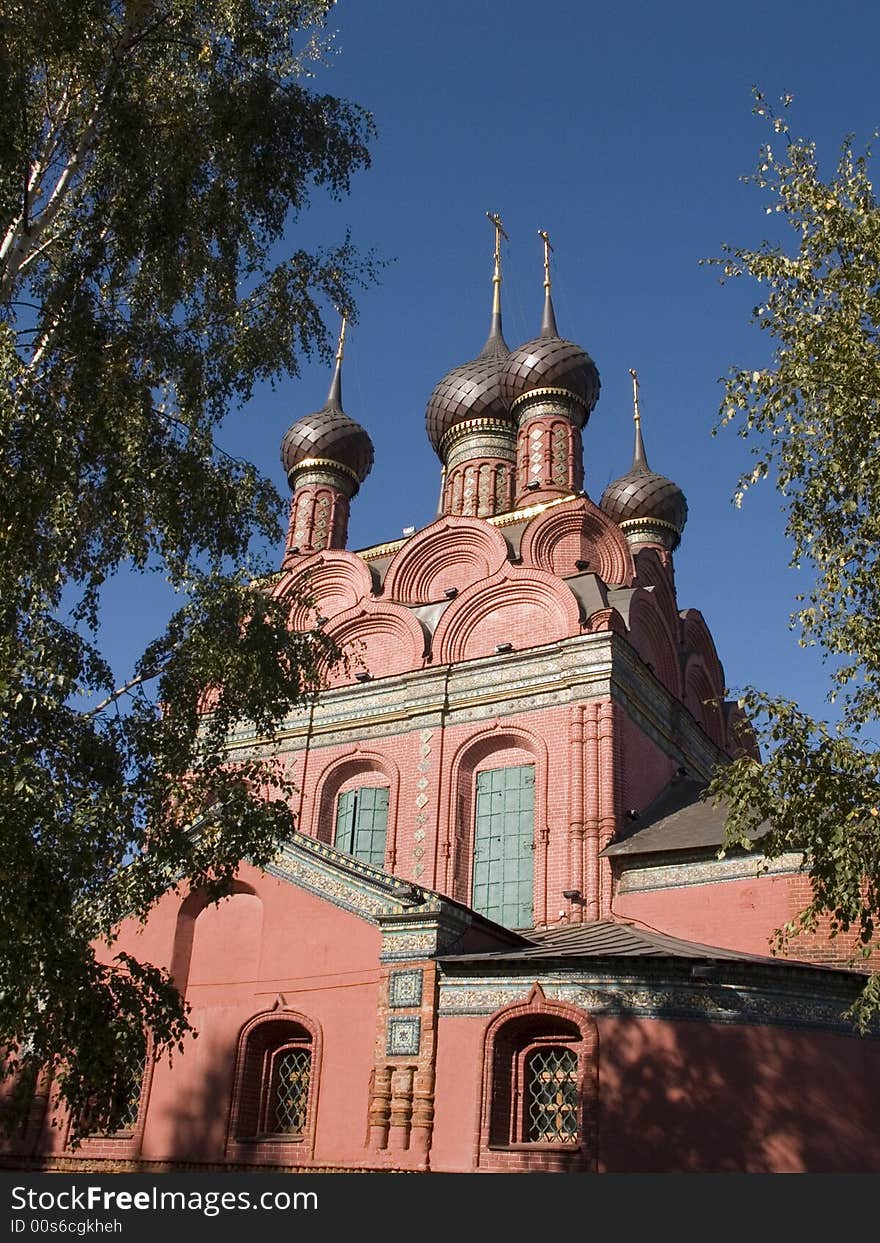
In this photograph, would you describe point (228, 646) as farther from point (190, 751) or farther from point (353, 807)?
point (353, 807)

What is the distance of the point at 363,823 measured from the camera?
1552 cm

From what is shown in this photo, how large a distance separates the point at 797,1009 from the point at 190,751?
18.0 ft

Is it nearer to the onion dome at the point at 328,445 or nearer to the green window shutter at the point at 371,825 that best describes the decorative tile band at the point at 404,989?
the green window shutter at the point at 371,825

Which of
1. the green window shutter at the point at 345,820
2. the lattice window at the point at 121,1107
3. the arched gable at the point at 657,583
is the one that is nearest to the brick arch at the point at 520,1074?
the lattice window at the point at 121,1107

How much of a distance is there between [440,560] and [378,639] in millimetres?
1664

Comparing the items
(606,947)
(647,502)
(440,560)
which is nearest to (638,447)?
(647,502)

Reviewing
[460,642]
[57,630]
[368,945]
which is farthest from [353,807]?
[57,630]

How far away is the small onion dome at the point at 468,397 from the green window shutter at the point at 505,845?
875 centimetres

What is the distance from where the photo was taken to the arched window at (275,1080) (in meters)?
10.3

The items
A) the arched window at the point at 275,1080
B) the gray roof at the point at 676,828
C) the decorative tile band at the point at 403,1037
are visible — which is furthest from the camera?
the gray roof at the point at 676,828

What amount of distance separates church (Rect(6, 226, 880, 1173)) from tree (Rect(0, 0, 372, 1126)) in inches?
80.7

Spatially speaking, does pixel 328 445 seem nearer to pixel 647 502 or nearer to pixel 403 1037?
pixel 647 502

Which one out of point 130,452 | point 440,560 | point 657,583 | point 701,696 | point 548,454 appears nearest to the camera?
point 130,452

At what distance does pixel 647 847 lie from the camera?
1291cm
